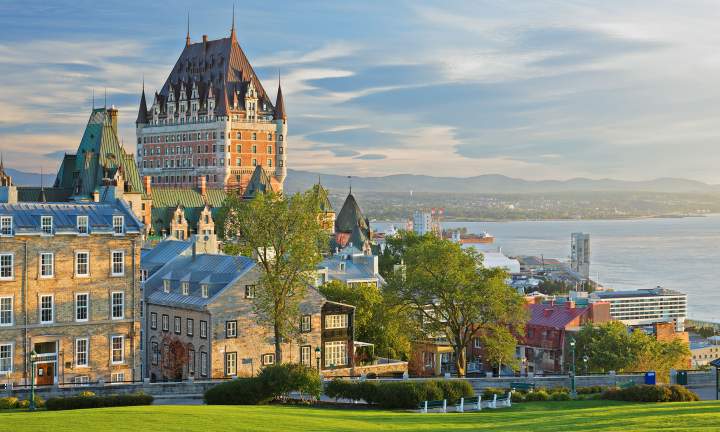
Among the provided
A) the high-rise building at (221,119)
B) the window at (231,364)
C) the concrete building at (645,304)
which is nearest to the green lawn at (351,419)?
the window at (231,364)

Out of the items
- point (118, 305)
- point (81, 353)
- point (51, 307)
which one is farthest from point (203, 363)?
point (51, 307)

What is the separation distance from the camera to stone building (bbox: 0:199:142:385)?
2169 inches

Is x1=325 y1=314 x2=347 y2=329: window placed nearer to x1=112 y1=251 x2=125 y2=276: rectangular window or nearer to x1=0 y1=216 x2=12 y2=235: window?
x1=112 y1=251 x2=125 y2=276: rectangular window

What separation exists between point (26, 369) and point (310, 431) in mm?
29764

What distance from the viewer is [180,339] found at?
6331 centimetres

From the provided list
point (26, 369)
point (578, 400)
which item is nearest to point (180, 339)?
point (26, 369)

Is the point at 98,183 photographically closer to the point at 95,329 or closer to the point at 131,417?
the point at 95,329

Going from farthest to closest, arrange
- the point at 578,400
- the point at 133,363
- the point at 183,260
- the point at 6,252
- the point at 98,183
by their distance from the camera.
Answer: the point at 98,183, the point at 183,260, the point at 133,363, the point at 6,252, the point at 578,400

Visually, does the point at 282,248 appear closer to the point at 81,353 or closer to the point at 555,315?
the point at 81,353

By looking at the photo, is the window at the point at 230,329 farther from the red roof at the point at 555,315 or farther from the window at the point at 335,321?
the red roof at the point at 555,315

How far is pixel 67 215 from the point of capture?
188ft

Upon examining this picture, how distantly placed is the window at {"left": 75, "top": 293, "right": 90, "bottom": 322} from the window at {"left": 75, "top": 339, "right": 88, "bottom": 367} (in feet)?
4.22

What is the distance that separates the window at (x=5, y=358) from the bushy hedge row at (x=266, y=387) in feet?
53.5

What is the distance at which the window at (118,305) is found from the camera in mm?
58625
